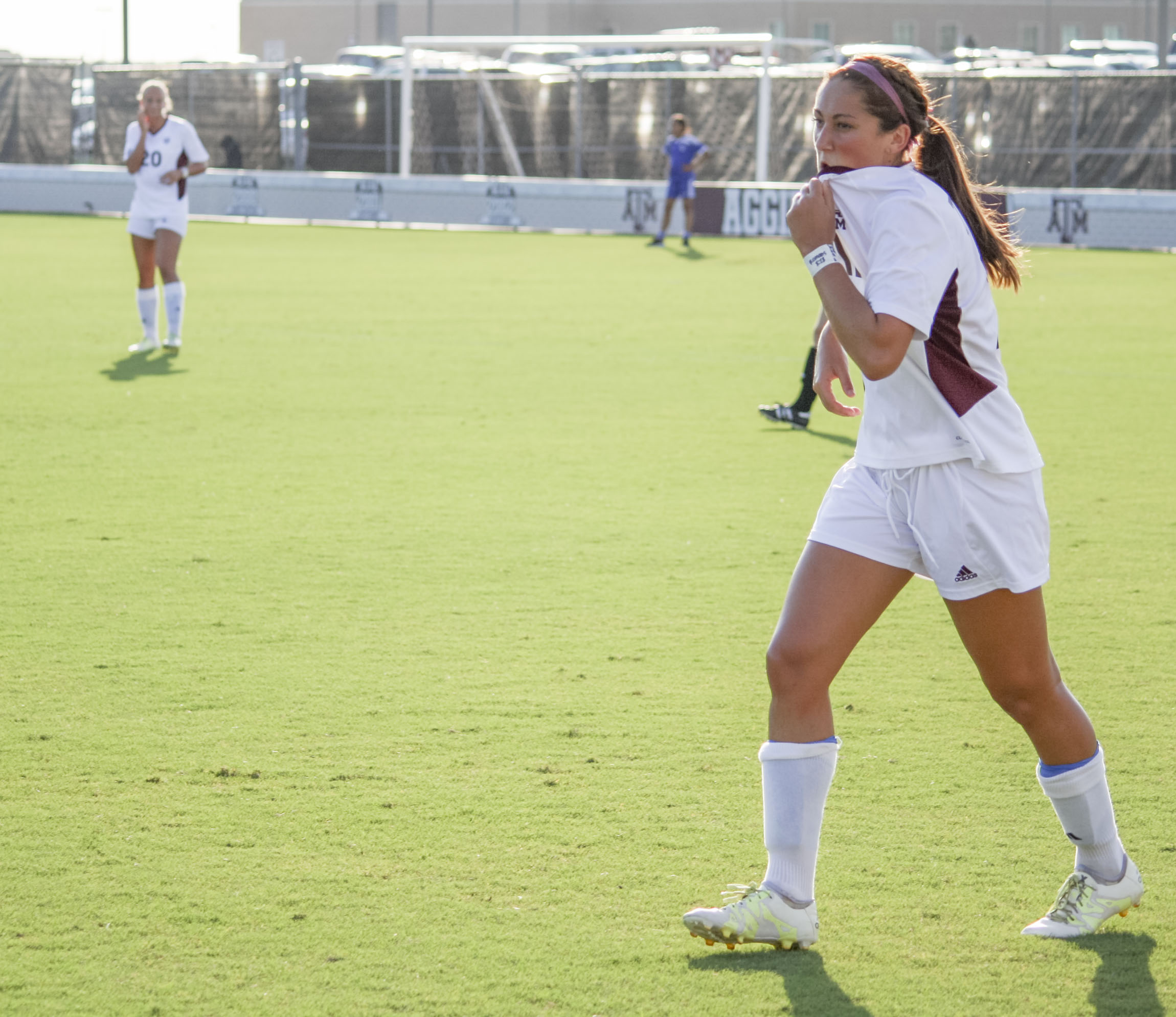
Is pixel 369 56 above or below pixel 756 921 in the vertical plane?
above

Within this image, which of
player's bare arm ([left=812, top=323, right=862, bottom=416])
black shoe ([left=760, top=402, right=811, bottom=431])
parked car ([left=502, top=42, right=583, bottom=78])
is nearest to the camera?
player's bare arm ([left=812, top=323, right=862, bottom=416])

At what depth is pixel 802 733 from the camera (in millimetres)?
3320

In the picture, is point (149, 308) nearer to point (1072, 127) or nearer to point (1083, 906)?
point (1083, 906)

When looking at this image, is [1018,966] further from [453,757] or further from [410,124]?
[410,124]

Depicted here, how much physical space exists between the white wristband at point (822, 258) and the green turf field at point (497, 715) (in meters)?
1.44

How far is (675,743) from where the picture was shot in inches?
183

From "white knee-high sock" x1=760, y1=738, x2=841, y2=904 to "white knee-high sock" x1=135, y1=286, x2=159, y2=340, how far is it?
10.4m

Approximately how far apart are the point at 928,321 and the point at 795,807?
1.05 m

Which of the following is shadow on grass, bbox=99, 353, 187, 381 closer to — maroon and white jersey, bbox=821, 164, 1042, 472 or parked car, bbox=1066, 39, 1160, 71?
maroon and white jersey, bbox=821, 164, 1042, 472

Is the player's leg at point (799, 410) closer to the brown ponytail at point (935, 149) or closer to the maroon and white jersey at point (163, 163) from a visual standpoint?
the maroon and white jersey at point (163, 163)

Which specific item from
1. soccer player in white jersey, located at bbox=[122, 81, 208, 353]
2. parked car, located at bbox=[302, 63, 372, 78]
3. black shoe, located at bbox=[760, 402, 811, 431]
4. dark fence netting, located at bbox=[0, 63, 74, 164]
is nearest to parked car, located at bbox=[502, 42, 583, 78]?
parked car, located at bbox=[302, 63, 372, 78]

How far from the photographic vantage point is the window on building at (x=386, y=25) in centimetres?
6988

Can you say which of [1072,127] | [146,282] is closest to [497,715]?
[146,282]

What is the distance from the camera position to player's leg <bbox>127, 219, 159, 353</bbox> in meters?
12.9
